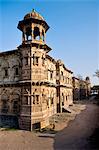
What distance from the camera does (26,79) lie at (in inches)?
790

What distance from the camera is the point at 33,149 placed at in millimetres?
14031

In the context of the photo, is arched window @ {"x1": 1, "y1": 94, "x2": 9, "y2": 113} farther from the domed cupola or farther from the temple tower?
the domed cupola

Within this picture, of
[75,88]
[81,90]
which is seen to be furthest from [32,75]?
[81,90]

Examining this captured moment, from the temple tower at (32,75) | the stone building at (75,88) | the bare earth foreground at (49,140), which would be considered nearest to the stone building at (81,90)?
the stone building at (75,88)

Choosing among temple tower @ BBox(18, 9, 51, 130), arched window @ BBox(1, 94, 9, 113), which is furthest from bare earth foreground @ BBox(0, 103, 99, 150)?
arched window @ BBox(1, 94, 9, 113)

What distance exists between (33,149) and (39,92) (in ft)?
23.7

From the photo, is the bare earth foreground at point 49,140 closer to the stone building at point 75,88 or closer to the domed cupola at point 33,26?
the domed cupola at point 33,26

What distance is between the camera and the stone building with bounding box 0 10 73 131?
1973cm


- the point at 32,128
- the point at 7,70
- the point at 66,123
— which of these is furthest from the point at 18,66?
the point at 66,123

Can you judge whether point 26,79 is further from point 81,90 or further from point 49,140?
point 81,90

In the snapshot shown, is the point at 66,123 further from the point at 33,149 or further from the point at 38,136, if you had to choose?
the point at 33,149

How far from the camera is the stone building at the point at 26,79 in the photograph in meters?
19.7

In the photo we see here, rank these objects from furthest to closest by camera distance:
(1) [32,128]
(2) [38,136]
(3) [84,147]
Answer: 1. (1) [32,128]
2. (2) [38,136]
3. (3) [84,147]

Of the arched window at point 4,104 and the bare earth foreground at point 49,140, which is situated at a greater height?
the arched window at point 4,104
